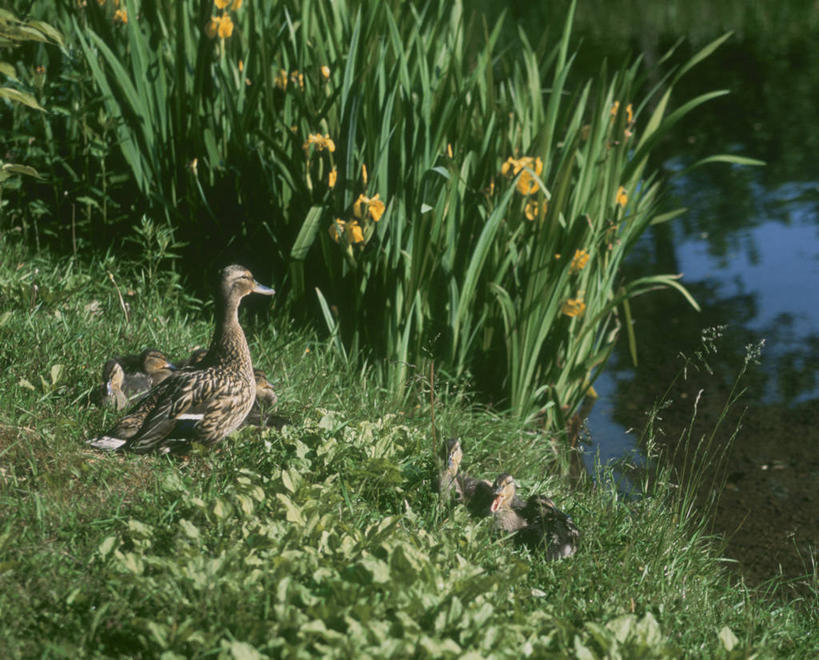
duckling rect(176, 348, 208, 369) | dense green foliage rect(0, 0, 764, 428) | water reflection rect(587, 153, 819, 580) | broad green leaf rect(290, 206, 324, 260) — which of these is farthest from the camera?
water reflection rect(587, 153, 819, 580)

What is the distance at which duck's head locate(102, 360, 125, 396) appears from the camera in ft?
11.7

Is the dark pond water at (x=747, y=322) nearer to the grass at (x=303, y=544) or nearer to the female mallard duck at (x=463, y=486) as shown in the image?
the grass at (x=303, y=544)

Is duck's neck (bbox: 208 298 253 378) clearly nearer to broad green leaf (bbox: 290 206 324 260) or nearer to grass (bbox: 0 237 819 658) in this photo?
grass (bbox: 0 237 819 658)

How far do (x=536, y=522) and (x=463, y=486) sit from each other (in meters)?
0.28

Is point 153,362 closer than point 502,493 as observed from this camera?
No

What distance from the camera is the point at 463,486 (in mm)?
3361

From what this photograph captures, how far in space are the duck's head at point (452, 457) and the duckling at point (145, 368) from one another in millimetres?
1102

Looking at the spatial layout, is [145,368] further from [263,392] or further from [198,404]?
[198,404]

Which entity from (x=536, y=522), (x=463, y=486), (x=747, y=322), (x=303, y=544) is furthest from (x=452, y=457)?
(x=747, y=322)

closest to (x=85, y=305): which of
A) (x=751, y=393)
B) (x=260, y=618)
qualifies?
(x=260, y=618)

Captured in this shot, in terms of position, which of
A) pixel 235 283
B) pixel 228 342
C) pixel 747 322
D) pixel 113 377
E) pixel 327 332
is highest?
pixel 235 283

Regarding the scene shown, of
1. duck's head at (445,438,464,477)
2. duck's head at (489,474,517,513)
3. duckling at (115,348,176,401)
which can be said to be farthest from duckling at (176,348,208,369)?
duck's head at (489,474,517,513)

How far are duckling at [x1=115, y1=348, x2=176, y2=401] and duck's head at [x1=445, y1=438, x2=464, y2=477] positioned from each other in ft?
3.61

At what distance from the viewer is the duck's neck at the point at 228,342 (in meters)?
3.46
